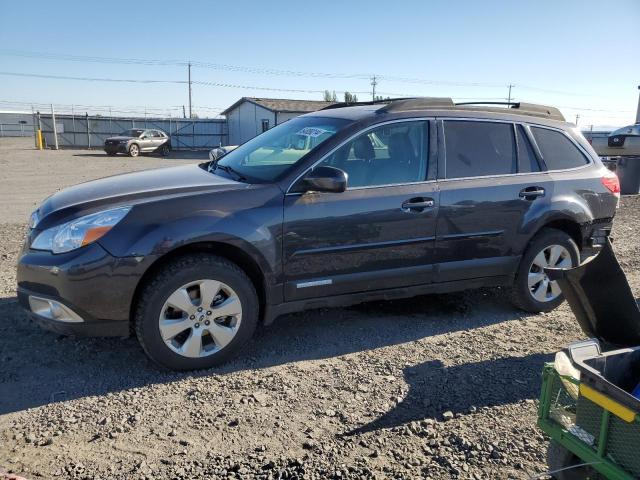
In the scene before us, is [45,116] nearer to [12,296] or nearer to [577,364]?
[12,296]

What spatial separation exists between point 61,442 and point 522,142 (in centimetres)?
426

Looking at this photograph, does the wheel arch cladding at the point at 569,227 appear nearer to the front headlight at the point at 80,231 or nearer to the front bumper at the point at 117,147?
the front headlight at the point at 80,231

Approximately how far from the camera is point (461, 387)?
3.59 metres

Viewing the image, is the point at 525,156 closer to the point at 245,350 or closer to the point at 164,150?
the point at 245,350

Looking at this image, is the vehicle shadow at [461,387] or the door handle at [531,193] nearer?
the vehicle shadow at [461,387]

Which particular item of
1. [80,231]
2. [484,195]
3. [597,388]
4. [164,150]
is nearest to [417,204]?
[484,195]

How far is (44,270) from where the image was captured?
3.38 m

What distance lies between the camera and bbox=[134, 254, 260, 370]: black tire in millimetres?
3453

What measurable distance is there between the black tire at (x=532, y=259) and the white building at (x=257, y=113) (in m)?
31.6

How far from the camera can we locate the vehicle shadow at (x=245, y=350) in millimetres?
3469

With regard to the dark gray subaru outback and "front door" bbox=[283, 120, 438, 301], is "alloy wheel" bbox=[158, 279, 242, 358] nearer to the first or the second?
the dark gray subaru outback

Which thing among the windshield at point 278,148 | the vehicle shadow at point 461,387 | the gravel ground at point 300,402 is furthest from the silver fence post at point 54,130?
the vehicle shadow at point 461,387

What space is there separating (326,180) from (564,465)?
2.22 metres

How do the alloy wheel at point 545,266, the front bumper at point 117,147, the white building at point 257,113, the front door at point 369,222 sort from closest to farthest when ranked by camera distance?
the front door at point 369,222, the alloy wheel at point 545,266, the front bumper at point 117,147, the white building at point 257,113
